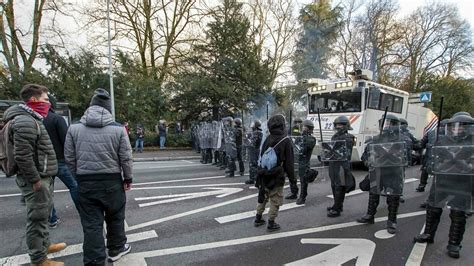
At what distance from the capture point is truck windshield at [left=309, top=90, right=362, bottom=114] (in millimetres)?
10000

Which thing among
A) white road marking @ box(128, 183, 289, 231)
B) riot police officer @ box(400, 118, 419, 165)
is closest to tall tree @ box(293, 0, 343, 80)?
riot police officer @ box(400, 118, 419, 165)

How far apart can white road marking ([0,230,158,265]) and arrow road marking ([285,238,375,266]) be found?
2136 mm

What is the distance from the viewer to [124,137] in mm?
3199

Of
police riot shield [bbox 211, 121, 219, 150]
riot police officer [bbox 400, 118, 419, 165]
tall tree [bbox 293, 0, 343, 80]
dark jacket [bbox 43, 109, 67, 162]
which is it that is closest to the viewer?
dark jacket [bbox 43, 109, 67, 162]

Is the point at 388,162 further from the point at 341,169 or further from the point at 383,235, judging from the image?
the point at 383,235

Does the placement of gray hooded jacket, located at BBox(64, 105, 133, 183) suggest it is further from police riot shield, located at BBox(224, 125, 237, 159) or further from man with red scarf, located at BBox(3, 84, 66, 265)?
police riot shield, located at BBox(224, 125, 237, 159)

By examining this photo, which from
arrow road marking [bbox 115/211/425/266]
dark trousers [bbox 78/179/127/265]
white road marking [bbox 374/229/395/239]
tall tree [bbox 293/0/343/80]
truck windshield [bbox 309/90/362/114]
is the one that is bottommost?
arrow road marking [bbox 115/211/425/266]

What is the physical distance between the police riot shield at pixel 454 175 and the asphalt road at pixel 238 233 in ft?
2.26

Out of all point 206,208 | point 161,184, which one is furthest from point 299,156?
point 161,184

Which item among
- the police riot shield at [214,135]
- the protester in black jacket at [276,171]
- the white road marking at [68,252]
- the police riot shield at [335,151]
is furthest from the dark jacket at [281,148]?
the police riot shield at [214,135]

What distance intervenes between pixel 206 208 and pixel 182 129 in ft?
49.0

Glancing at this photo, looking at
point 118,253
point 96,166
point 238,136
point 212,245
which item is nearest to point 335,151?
point 212,245

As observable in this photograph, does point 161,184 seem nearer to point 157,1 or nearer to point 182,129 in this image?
point 182,129

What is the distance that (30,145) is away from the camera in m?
3.08
